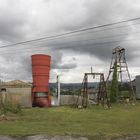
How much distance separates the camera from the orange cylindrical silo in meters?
30.5

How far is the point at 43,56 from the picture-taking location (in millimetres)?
30797

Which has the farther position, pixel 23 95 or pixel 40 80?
pixel 40 80

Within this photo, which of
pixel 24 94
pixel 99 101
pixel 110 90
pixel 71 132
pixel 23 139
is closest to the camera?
pixel 23 139

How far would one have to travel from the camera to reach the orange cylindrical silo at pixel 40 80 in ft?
100

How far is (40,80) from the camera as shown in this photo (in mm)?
30594

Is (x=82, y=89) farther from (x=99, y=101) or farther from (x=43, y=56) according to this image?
(x=43, y=56)

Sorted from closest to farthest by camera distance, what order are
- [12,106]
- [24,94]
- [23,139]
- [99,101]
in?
[23,139] → [12,106] → [24,94] → [99,101]

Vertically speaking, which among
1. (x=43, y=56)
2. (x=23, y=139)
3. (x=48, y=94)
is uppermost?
(x=43, y=56)

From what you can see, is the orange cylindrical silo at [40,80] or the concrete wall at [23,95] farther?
the orange cylindrical silo at [40,80]

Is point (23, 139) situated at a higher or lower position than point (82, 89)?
lower

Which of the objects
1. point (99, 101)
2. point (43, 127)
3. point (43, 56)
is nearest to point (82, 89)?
point (99, 101)

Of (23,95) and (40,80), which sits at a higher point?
(40,80)

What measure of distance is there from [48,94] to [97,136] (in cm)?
1866

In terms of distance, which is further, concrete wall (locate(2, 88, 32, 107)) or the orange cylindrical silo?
the orange cylindrical silo
